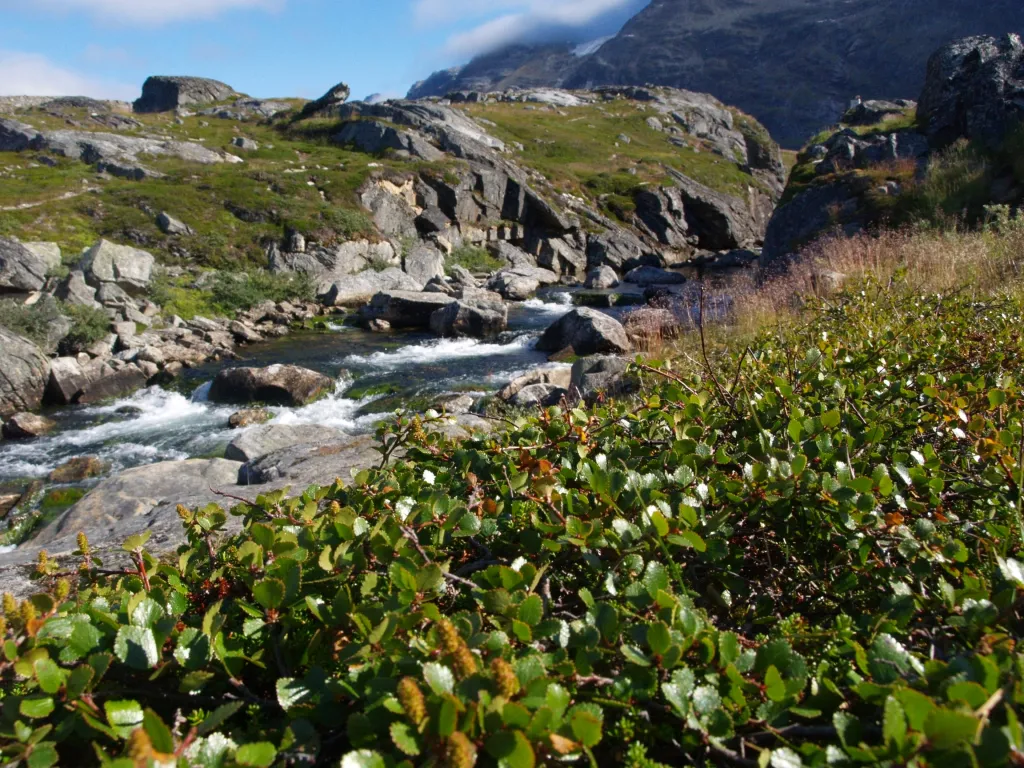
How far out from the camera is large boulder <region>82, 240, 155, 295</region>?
1938 centimetres

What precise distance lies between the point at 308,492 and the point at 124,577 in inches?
19.5

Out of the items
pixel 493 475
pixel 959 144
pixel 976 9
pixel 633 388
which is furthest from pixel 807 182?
pixel 976 9

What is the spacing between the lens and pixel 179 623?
1.20m

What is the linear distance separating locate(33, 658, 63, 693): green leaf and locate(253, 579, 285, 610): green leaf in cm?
31

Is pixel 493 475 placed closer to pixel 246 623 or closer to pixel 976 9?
pixel 246 623

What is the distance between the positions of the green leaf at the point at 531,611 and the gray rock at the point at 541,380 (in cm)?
872

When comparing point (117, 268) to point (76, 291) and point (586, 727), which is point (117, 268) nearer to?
point (76, 291)

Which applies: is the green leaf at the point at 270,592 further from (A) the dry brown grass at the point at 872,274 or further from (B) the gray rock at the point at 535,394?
(B) the gray rock at the point at 535,394

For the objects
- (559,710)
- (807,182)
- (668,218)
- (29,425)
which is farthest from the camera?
(668,218)

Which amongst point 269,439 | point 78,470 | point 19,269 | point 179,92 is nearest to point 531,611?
point 269,439

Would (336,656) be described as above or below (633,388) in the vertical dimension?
above

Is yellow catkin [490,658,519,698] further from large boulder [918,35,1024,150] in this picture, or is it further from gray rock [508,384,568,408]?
large boulder [918,35,1024,150]

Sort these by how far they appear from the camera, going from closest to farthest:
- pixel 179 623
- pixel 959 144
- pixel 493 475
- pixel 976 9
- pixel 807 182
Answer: pixel 179 623
pixel 493 475
pixel 959 144
pixel 807 182
pixel 976 9

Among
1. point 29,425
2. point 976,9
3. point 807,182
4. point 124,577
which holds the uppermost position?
point 976,9
